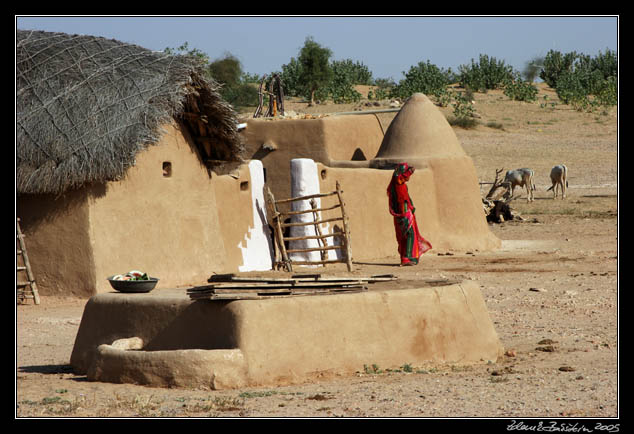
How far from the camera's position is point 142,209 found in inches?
504

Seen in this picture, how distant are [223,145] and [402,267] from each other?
338 centimetres

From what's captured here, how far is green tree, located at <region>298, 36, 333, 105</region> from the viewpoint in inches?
1768

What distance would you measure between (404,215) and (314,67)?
99.4 feet

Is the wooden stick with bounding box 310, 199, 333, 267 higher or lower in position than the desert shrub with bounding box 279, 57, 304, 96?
lower

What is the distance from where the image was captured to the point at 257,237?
14.9 m

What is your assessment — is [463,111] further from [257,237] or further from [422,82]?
[257,237]

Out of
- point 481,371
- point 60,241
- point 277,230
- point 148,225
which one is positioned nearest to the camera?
point 481,371

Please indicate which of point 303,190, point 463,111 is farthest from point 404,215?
point 463,111

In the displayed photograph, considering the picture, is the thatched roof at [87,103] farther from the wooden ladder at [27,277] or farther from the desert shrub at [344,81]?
the desert shrub at [344,81]

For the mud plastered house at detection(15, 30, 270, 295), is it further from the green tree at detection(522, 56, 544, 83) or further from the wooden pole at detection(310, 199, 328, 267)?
the green tree at detection(522, 56, 544, 83)

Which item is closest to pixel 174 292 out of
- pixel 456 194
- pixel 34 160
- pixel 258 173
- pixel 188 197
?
pixel 34 160

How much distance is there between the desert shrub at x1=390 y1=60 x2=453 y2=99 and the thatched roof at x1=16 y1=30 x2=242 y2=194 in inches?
1196

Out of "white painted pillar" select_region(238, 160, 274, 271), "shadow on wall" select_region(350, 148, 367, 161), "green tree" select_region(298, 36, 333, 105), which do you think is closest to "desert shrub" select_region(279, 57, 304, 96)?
"green tree" select_region(298, 36, 333, 105)

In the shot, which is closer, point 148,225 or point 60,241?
point 60,241
